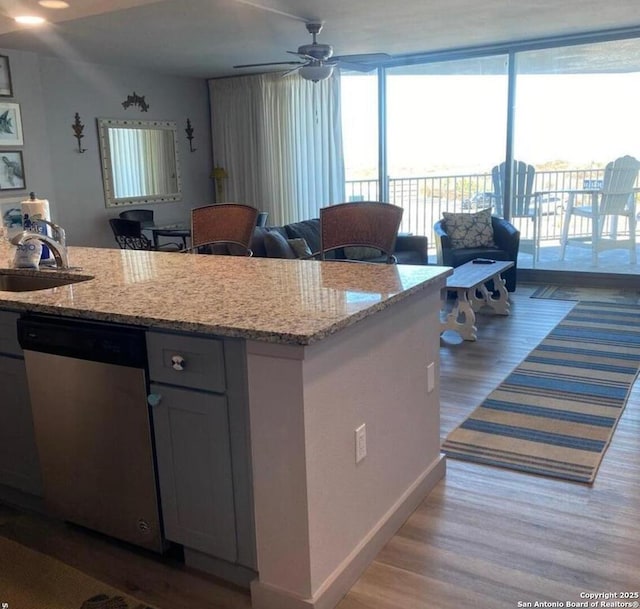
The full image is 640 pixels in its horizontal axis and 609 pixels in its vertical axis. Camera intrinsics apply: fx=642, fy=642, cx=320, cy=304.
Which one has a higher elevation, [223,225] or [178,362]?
[223,225]

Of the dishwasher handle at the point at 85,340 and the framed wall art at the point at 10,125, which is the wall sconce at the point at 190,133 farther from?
the dishwasher handle at the point at 85,340

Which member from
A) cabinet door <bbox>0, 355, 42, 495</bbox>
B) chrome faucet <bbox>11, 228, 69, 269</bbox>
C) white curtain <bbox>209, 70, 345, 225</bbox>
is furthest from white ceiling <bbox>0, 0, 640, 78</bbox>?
cabinet door <bbox>0, 355, 42, 495</bbox>

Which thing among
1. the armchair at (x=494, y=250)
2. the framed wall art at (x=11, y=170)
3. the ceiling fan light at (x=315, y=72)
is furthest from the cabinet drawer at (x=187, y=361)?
the framed wall art at (x=11, y=170)

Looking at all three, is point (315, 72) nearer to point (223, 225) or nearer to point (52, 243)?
point (223, 225)

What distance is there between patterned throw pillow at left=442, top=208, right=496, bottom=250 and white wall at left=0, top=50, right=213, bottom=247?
357 centimetres

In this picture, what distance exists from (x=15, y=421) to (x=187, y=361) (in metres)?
0.94

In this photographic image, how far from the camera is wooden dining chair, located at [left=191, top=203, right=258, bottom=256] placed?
3613 millimetres

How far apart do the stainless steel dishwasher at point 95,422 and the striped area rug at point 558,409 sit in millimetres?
1453

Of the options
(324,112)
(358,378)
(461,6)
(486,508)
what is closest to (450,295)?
(461,6)

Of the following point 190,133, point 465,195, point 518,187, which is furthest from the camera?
point 190,133

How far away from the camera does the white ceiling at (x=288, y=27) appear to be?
474cm

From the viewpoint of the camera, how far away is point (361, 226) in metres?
3.32

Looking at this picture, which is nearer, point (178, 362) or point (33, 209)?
point (178, 362)

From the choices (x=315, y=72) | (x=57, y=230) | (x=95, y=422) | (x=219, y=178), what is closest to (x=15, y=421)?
(x=95, y=422)
